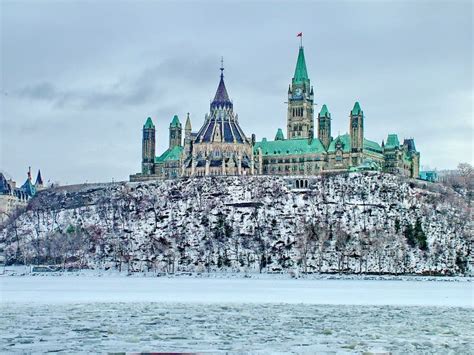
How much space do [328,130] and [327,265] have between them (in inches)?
2206

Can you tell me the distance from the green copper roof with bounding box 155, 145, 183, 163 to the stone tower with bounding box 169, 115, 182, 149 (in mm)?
6754

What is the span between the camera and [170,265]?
131375 millimetres

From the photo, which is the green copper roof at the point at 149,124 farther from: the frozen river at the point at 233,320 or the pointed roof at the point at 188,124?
the frozen river at the point at 233,320

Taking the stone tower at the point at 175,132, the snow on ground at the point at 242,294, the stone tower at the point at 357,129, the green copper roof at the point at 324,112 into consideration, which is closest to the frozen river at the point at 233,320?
the snow on ground at the point at 242,294

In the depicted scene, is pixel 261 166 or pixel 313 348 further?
pixel 261 166

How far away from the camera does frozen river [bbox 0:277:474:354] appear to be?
44812 millimetres

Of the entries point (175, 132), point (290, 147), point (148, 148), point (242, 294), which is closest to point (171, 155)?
point (148, 148)

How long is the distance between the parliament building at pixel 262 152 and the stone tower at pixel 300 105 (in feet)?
24.0

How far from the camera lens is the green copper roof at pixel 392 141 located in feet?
584

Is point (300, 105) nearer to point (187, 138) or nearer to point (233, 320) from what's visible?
point (187, 138)

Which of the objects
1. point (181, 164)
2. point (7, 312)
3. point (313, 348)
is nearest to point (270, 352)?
point (313, 348)

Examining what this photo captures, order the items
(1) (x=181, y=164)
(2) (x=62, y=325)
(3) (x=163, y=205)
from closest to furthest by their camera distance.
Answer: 1. (2) (x=62, y=325)
2. (3) (x=163, y=205)
3. (1) (x=181, y=164)

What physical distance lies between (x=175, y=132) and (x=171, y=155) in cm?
1378

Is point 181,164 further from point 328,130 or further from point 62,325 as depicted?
point 62,325
